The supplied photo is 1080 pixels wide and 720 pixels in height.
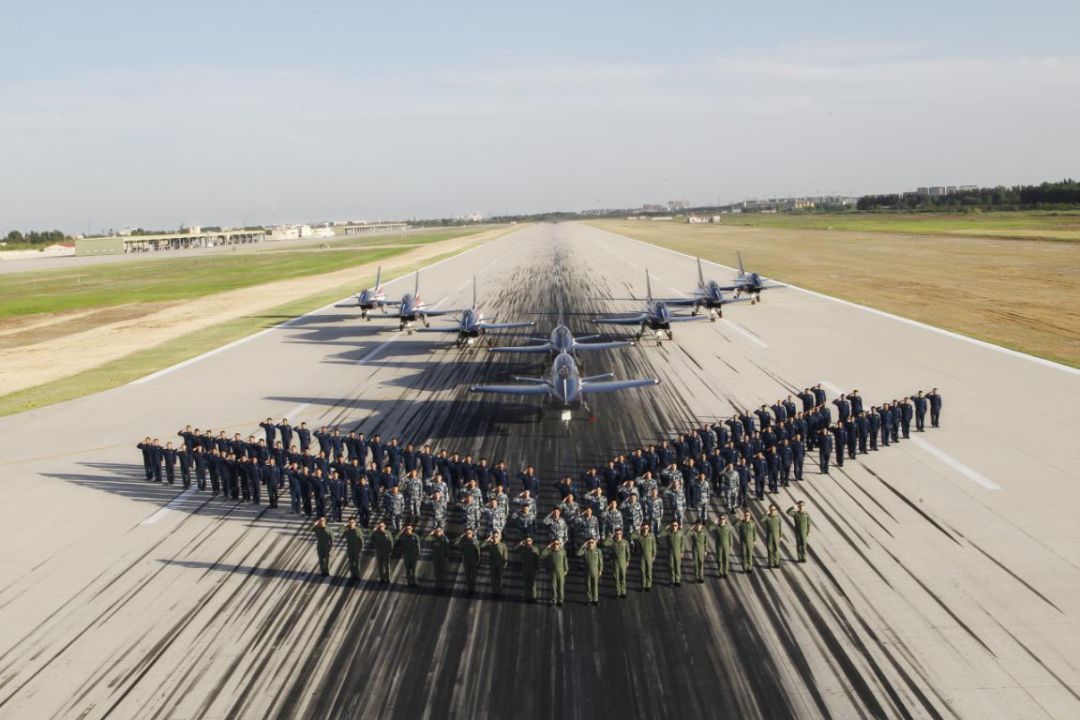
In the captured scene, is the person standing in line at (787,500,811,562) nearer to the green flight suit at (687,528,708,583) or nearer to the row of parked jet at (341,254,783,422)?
the green flight suit at (687,528,708,583)

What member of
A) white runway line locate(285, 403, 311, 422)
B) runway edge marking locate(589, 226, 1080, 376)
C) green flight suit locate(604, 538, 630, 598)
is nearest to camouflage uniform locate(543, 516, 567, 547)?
green flight suit locate(604, 538, 630, 598)

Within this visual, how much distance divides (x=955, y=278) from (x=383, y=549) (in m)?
68.8

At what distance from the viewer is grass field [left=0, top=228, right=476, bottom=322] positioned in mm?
77500

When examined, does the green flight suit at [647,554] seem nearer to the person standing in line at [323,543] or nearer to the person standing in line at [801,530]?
the person standing in line at [801,530]

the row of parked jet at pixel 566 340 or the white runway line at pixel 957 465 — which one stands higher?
the row of parked jet at pixel 566 340

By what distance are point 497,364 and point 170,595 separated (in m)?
24.6

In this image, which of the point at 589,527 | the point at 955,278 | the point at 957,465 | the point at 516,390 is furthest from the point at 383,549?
the point at 955,278

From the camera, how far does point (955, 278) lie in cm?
6769

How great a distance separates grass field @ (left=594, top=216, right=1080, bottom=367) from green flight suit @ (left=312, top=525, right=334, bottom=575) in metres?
36.7

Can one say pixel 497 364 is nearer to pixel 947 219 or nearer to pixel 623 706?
pixel 623 706

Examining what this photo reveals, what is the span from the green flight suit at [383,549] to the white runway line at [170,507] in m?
8.33

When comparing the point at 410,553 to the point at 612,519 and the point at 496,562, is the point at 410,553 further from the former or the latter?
the point at 612,519

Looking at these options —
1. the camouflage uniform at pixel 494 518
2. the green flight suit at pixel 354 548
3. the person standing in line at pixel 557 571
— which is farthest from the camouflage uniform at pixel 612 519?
the green flight suit at pixel 354 548

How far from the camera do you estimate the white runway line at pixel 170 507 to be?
2028 cm
